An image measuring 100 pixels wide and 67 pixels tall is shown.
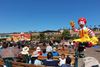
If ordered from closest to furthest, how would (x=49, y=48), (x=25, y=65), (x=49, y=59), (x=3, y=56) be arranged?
(x=25, y=65) → (x=49, y=59) → (x=3, y=56) → (x=49, y=48)

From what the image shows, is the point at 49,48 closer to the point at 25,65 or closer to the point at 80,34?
the point at 25,65

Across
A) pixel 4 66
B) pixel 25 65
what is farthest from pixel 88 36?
pixel 4 66

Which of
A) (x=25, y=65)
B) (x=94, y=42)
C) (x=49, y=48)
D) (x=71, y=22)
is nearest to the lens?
(x=94, y=42)

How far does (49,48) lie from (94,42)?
11.4 m

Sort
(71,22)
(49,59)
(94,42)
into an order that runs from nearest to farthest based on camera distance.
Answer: (94,42) < (71,22) < (49,59)

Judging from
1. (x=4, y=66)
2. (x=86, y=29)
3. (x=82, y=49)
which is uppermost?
(x=86, y=29)

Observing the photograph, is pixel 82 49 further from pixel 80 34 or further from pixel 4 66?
pixel 4 66

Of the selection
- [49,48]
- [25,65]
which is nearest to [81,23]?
[25,65]

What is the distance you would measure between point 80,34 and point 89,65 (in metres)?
0.80

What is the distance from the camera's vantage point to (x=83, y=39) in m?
6.69

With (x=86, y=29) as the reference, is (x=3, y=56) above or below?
below

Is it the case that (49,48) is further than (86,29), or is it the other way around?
(49,48)

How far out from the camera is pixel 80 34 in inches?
273

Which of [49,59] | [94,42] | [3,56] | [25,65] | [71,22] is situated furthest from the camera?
[3,56]
